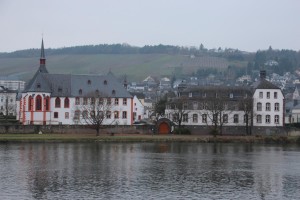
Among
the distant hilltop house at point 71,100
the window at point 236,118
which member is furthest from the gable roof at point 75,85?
the window at point 236,118

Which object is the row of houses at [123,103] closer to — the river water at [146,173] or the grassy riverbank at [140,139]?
the grassy riverbank at [140,139]

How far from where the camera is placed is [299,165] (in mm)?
56688

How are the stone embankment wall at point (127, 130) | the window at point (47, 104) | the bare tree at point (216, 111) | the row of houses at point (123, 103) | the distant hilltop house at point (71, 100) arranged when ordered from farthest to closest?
1. the window at point (47, 104)
2. the distant hilltop house at point (71, 100)
3. the row of houses at point (123, 103)
4. the bare tree at point (216, 111)
5. the stone embankment wall at point (127, 130)

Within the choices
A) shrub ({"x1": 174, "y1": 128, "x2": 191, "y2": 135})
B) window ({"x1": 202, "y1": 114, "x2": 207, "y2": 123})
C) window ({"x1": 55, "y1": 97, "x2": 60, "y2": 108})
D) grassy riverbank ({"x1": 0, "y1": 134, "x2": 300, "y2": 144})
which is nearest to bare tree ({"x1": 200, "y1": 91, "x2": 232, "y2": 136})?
window ({"x1": 202, "y1": 114, "x2": 207, "y2": 123})

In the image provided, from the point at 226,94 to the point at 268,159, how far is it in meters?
42.5

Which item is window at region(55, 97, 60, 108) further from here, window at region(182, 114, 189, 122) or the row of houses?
window at region(182, 114, 189, 122)

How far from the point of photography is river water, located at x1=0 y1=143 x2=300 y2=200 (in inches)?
1519

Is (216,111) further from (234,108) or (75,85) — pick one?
(75,85)

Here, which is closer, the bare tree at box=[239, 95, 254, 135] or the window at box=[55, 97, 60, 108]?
the bare tree at box=[239, 95, 254, 135]

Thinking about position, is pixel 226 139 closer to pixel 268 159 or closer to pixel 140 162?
pixel 268 159

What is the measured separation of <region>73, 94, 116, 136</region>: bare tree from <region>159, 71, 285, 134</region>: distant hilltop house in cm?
1152

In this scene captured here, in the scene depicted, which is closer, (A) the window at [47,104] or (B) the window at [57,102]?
(A) the window at [47,104]

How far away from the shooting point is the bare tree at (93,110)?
95.4 m

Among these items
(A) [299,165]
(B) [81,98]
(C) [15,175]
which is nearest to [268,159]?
(A) [299,165]
